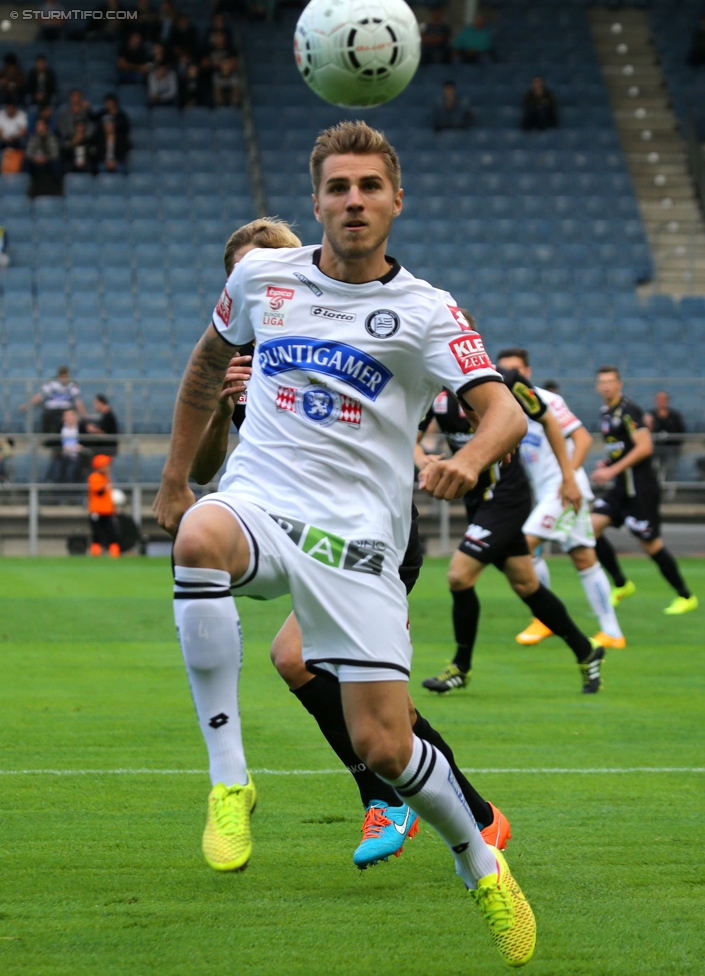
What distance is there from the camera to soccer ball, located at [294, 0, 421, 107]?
521cm

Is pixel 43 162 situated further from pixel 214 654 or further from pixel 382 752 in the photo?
pixel 382 752

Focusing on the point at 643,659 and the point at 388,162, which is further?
the point at 643,659

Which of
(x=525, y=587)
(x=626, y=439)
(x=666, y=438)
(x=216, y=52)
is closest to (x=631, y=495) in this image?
(x=626, y=439)

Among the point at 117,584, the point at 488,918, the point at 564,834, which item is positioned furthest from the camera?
A: the point at 117,584

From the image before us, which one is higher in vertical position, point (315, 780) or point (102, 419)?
point (315, 780)

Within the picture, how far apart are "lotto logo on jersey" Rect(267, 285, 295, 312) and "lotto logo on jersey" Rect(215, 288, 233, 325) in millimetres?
177

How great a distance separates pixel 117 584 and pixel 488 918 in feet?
43.1

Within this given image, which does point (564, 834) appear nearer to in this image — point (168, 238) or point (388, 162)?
point (388, 162)

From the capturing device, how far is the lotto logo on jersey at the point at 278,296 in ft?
13.5

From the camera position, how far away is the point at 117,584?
1645cm

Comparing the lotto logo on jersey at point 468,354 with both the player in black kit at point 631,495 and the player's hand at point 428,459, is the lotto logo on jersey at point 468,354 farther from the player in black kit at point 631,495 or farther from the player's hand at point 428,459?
the player in black kit at point 631,495

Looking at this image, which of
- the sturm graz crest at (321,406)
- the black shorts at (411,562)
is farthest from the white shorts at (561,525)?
the sturm graz crest at (321,406)

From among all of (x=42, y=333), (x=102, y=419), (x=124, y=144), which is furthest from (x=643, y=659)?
(x=124, y=144)

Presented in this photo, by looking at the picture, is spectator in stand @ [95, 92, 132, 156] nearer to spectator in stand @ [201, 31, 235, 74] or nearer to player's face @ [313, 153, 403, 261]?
spectator in stand @ [201, 31, 235, 74]
